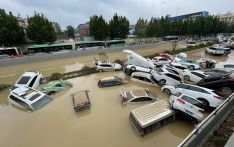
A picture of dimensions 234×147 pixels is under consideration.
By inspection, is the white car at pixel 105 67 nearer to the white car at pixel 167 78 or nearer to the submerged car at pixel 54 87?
the submerged car at pixel 54 87

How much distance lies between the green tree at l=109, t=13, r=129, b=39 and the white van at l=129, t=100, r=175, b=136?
43.1 m

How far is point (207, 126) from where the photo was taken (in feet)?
18.9

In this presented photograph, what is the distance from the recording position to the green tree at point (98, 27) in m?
44.2

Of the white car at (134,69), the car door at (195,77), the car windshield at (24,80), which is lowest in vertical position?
the car door at (195,77)

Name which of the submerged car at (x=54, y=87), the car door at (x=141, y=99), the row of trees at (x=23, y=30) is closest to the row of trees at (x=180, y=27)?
the row of trees at (x=23, y=30)

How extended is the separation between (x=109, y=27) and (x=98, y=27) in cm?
506

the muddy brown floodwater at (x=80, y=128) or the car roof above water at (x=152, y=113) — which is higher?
the car roof above water at (x=152, y=113)

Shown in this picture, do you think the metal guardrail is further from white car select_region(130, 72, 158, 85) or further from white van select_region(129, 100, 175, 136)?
white car select_region(130, 72, 158, 85)

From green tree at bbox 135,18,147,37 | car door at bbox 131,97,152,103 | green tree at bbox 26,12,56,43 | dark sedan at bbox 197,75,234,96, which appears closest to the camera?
car door at bbox 131,97,152,103

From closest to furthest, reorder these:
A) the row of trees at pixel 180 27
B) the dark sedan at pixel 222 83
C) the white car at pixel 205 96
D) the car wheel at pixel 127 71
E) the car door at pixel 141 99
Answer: the white car at pixel 205 96, the car door at pixel 141 99, the dark sedan at pixel 222 83, the car wheel at pixel 127 71, the row of trees at pixel 180 27

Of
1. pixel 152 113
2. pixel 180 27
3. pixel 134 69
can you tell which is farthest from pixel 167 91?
pixel 180 27

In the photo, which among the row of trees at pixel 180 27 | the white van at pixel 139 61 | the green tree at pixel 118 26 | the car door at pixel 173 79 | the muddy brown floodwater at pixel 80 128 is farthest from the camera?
the row of trees at pixel 180 27

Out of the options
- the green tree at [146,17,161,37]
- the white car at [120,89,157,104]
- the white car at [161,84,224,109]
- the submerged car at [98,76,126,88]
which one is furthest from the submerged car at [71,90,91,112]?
the green tree at [146,17,161,37]

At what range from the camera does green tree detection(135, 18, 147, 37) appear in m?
66.2
